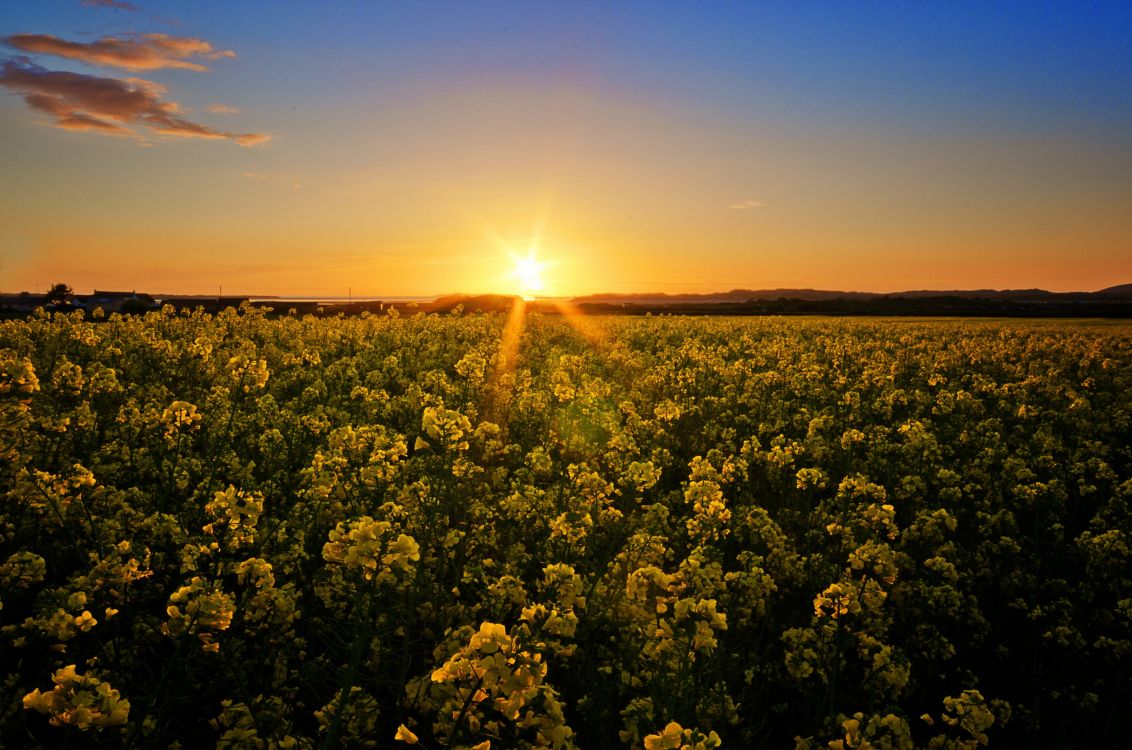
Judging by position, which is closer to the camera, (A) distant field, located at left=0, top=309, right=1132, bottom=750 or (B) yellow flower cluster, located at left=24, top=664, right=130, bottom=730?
(B) yellow flower cluster, located at left=24, top=664, right=130, bottom=730

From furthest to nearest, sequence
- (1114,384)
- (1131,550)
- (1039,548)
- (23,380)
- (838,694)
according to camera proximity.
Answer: (1114,384) < (1039,548) < (1131,550) < (838,694) < (23,380)

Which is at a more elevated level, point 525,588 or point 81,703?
point 81,703

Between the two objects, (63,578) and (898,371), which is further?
(898,371)

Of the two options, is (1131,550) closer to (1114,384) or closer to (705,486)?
(705,486)

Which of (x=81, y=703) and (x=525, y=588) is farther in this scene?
(x=525, y=588)

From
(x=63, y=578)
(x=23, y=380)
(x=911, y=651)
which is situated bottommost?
(x=911, y=651)

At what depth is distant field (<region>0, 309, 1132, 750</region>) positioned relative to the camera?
327 cm

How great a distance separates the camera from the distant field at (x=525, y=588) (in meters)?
3.27

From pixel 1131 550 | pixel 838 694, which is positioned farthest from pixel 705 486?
pixel 1131 550

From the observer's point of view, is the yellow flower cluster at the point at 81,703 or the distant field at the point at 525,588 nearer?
the yellow flower cluster at the point at 81,703

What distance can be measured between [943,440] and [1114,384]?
978 centimetres

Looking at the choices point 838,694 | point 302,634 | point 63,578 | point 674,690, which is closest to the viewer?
point 674,690

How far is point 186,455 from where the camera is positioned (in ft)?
22.8

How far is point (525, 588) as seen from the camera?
5.16 metres
